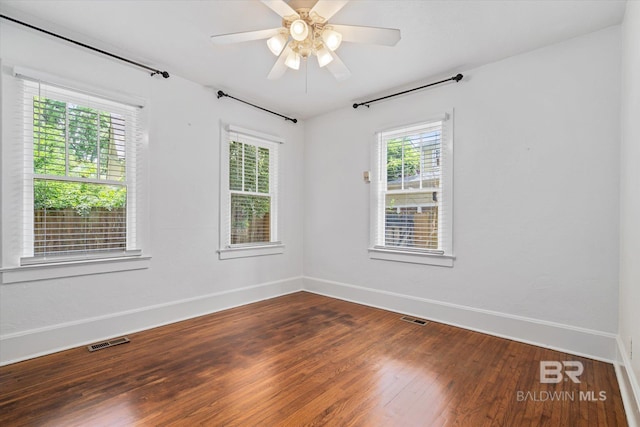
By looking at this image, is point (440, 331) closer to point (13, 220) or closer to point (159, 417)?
point (159, 417)

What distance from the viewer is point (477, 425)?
1706mm

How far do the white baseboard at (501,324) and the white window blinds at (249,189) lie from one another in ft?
4.95

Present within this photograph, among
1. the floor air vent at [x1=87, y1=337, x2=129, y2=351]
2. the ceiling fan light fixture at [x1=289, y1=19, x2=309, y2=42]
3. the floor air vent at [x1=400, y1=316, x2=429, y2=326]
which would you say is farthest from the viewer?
the floor air vent at [x1=400, y1=316, x2=429, y2=326]

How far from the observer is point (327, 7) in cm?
192

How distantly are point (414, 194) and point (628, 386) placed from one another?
2351 mm

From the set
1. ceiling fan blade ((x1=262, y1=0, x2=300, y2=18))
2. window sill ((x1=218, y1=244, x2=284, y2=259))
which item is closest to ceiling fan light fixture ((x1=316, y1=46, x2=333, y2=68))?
ceiling fan blade ((x1=262, y1=0, x2=300, y2=18))

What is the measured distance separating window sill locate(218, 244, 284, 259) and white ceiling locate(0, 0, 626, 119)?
204 cm

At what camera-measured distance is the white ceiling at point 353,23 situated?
A: 2.28 m

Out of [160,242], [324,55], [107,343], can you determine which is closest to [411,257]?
[324,55]

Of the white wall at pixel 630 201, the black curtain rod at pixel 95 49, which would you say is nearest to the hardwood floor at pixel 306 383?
the white wall at pixel 630 201

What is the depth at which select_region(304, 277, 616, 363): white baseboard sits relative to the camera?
2.52 m

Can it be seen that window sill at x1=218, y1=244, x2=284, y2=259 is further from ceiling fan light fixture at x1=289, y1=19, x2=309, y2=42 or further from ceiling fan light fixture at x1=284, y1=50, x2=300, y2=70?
ceiling fan light fixture at x1=289, y1=19, x2=309, y2=42

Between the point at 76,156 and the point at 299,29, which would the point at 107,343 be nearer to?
the point at 76,156

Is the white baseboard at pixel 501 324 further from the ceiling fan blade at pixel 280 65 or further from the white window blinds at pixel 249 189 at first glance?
the ceiling fan blade at pixel 280 65
